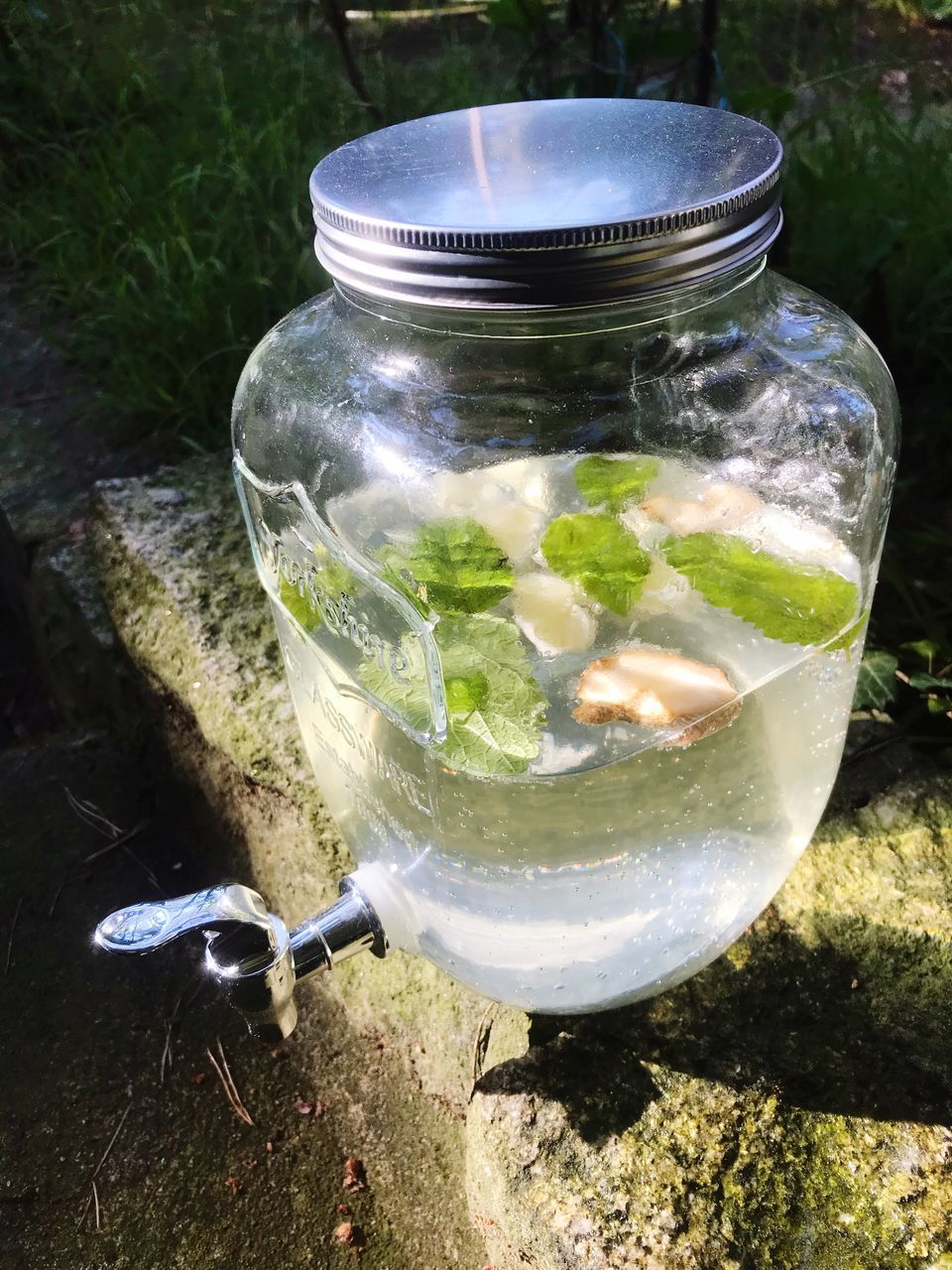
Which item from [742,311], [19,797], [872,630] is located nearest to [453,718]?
[742,311]

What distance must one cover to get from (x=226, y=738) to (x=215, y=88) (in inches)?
68.4

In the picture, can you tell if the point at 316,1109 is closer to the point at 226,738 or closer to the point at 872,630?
the point at 226,738

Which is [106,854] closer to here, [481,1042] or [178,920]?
[481,1042]

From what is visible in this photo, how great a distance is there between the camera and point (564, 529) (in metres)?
0.72

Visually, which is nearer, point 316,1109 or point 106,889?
point 316,1109

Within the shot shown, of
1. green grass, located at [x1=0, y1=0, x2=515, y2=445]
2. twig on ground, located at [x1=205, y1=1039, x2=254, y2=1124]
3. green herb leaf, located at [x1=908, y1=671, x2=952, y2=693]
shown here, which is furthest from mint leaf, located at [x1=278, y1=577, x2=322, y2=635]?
green grass, located at [x1=0, y1=0, x2=515, y2=445]

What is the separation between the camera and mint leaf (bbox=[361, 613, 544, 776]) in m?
0.71

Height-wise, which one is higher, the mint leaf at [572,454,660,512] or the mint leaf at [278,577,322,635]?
the mint leaf at [572,454,660,512]

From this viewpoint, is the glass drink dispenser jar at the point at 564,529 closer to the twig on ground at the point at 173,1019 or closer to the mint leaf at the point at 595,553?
the mint leaf at the point at 595,553

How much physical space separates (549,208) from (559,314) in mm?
62

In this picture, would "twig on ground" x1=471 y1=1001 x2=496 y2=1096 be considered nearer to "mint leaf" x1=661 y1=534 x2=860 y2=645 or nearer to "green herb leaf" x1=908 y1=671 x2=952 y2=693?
"mint leaf" x1=661 y1=534 x2=860 y2=645

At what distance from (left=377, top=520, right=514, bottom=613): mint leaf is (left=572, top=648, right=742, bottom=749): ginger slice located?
98mm

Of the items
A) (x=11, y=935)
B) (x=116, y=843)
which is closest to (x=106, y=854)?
(x=116, y=843)

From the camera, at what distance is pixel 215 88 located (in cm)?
226
